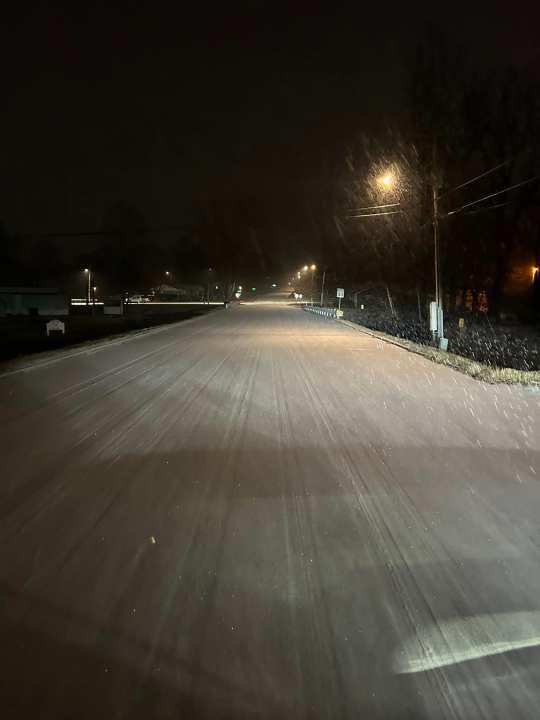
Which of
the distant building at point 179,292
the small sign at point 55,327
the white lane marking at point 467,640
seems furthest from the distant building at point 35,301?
the white lane marking at point 467,640

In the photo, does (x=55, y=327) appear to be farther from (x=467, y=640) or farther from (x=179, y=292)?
(x=179, y=292)

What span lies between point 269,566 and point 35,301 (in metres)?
78.5

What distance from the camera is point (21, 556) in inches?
213

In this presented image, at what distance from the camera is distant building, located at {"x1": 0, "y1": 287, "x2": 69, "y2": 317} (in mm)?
78062

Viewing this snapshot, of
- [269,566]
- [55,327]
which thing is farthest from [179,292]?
[269,566]

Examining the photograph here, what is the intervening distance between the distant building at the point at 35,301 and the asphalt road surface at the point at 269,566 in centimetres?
6956

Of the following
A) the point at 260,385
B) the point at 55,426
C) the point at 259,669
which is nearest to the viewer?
the point at 259,669

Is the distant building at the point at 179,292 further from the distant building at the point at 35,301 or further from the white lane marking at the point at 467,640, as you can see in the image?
the white lane marking at the point at 467,640

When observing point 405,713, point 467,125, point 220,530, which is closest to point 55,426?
point 220,530

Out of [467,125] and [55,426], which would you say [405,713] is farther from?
[467,125]

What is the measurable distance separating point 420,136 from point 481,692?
4151 cm

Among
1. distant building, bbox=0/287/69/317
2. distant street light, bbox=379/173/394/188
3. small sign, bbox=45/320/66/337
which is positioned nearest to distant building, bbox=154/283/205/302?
distant building, bbox=0/287/69/317

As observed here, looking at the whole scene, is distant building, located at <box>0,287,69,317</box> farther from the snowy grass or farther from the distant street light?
the snowy grass

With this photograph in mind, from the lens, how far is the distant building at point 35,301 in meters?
78.1
